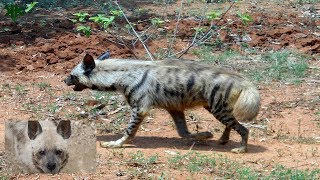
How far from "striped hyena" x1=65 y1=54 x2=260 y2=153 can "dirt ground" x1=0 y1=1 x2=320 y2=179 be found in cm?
41

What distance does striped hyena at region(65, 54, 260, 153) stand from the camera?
773cm

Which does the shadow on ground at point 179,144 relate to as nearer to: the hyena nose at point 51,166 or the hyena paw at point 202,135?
the hyena paw at point 202,135

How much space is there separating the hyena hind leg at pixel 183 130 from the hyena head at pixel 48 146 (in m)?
2.57

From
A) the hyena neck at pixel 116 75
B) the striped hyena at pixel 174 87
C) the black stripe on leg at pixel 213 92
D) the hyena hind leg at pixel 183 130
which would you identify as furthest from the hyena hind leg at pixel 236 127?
the hyena neck at pixel 116 75

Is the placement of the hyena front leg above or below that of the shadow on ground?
above

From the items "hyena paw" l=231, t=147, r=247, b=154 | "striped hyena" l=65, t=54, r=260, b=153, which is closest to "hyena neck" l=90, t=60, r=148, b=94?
"striped hyena" l=65, t=54, r=260, b=153

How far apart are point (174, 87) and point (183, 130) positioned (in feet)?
2.26

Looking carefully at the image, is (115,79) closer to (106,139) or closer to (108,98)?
(106,139)

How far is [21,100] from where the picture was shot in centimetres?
989

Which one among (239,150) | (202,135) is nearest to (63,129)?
(239,150)

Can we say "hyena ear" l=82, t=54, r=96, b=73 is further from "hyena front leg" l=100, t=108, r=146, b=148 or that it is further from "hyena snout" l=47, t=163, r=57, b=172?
"hyena snout" l=47, t=163, r=57, b=172

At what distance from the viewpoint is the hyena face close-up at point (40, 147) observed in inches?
228

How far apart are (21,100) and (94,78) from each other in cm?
219

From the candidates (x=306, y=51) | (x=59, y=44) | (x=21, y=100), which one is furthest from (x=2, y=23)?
(x=306, y=51)
